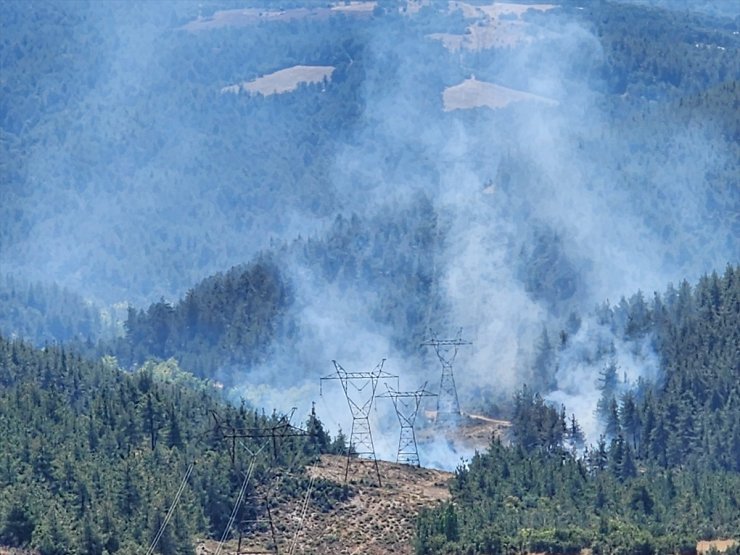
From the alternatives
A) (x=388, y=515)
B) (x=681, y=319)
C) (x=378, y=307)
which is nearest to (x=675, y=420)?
(x=681, y=319)

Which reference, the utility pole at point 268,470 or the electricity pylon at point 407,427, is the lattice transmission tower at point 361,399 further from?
the utility pole at point 268,470

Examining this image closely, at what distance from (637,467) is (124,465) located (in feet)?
107

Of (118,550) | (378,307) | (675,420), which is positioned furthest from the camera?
(378,307)

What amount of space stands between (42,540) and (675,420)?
48.6 m

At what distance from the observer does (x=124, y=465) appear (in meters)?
111

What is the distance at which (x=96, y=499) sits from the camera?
106938mm

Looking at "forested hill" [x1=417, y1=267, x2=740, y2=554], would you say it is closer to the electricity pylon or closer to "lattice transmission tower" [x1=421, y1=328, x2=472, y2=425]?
"lattice transmission tower" [x1=421, y1=328, x2=472, y2=425]

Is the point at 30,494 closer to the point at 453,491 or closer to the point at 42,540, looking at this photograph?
the point at 42,540

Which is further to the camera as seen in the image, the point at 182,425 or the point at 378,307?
the point at 378,307

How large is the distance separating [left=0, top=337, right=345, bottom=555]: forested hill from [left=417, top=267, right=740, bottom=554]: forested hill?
889cm

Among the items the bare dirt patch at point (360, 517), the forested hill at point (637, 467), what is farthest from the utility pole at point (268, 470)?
the forested hill at point (637, 467)

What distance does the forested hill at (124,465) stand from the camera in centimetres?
10238

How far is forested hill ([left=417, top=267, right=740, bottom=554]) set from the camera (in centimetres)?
10331

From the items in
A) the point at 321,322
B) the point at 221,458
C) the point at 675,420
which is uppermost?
the point at 321,322
